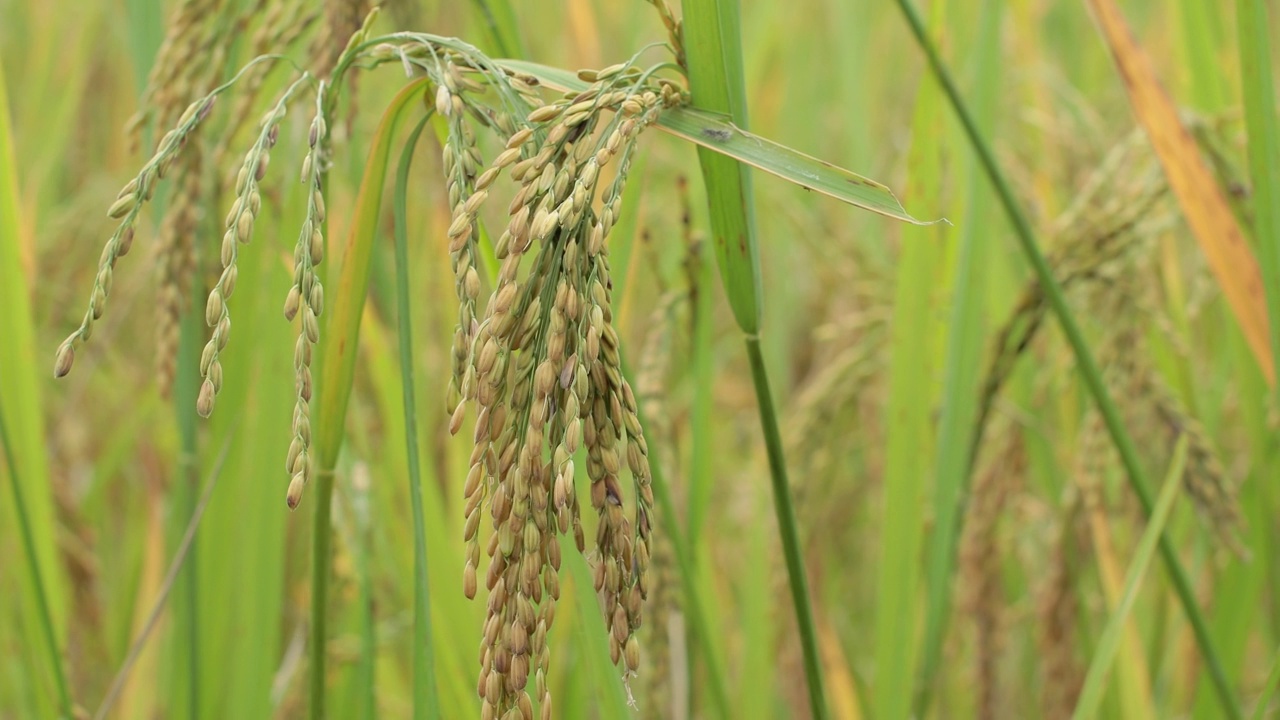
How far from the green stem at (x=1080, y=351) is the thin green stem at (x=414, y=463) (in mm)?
551

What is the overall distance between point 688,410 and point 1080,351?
3.83ft

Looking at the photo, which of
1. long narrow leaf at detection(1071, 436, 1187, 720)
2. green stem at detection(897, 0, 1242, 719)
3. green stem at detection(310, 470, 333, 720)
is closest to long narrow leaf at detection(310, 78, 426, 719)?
green stem at detection(310, 470, 333, 720)

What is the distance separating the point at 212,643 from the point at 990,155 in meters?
1.04

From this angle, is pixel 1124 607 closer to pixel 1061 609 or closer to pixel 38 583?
pixel 1061 609

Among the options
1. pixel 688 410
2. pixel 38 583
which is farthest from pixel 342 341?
pixel 688 410

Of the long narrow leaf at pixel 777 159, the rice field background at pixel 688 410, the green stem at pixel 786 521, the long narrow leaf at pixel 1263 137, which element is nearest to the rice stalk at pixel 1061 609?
the rice field background at pixel 688 410

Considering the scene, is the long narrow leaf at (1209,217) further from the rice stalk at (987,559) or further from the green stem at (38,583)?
the green stem at (38,583)

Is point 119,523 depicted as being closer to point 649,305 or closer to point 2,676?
point 2,676

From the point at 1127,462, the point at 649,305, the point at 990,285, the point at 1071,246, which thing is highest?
the point at 649,305

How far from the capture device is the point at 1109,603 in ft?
5.07

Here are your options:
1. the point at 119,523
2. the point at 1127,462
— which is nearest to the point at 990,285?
the point at 1127,462

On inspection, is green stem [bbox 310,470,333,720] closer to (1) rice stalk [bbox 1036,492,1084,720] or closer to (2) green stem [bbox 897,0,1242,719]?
(2) green stem [bbox 897,0,1242,719]

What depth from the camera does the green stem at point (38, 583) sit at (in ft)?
3.28

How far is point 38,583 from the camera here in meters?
1.04
